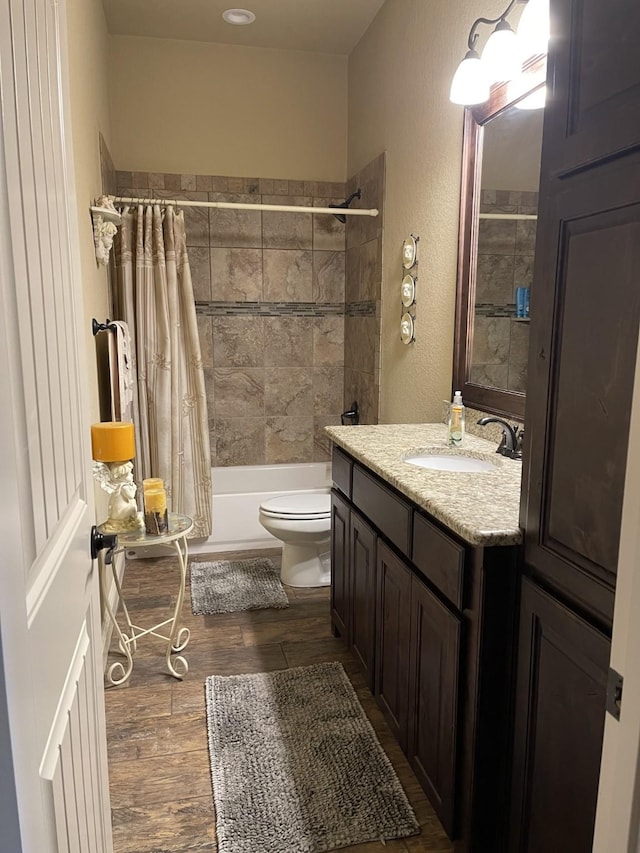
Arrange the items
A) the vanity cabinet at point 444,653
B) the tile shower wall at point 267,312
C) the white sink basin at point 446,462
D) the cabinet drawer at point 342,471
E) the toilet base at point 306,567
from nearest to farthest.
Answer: the vanity cabinet at point 444,653, the white sink basin at point 446,462, the cabinet drawer at point 342,471, the toilet base at point 306,567, the tile shower wall at point 267,312

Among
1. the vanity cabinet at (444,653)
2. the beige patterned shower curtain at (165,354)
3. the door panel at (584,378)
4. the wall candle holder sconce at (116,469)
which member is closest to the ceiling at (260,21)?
the beige patterned shower curtain at (165,354)

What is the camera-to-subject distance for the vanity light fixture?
1.75 metres

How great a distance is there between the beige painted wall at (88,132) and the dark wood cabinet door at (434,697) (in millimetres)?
1425

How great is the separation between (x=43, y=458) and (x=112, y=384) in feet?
6.38

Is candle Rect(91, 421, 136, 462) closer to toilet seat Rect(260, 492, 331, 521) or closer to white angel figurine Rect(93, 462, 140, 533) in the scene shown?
white angel figurine Rect(93, 462, 140, 533)

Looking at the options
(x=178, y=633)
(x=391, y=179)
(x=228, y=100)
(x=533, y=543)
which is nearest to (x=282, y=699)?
(x=178, y=633)

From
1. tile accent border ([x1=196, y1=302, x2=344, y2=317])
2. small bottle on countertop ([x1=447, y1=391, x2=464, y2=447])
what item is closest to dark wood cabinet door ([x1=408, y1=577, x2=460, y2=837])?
small bottle on countertop ([x1=447, y1=391, x2=464, y2=447])

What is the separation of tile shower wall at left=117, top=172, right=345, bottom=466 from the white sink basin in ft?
6.52

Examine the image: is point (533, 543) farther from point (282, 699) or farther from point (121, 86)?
point (121, 86)

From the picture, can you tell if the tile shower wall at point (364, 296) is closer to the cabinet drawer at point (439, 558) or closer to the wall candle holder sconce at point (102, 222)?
the wall candle holder sconce at point (102, 222)

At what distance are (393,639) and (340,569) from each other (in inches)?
23.1

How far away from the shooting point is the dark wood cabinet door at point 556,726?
1.03 m

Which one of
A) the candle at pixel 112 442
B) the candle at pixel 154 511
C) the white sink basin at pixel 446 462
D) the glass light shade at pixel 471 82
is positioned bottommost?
the candle at pixel 154 511

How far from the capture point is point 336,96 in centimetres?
385
